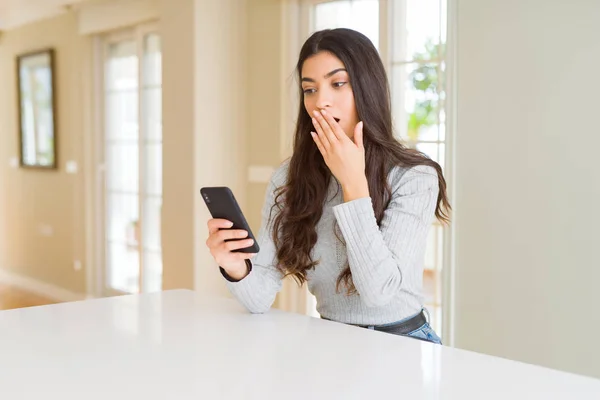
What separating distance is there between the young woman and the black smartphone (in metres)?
0.02

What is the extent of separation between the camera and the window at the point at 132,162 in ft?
15.5

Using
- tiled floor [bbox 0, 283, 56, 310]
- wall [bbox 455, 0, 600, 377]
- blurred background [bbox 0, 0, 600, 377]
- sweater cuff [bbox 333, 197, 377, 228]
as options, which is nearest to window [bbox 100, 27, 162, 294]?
blurred background [bbox 0, 0, 600, 377]

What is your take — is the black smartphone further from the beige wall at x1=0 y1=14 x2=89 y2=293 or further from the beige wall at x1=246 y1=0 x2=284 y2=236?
the beige wall at x1=0 y1=14 x2=89 y2=293

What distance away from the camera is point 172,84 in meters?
3.92

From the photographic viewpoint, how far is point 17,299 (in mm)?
5688

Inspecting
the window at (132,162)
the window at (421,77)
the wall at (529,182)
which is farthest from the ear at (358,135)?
the window at (132,162)

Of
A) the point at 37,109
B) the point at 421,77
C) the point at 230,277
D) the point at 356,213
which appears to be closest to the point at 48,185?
the point at 37,109

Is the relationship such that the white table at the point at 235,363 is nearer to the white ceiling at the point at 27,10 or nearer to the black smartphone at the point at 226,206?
the black smartphone at the point at 226,206

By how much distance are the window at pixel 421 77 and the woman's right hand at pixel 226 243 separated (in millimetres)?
1609

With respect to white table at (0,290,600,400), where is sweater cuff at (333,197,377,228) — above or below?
above

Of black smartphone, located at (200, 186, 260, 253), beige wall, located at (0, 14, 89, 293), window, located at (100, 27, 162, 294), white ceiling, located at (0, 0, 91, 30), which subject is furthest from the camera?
beige wall, located at (0, 14, 89, 293)

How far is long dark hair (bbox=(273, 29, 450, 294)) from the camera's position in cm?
165

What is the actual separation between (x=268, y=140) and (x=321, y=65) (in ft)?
7.22

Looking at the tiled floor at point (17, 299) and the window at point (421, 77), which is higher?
the window at point (421, 77)
